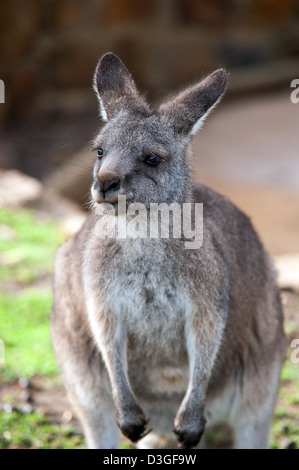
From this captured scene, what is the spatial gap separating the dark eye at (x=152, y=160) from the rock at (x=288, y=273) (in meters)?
2.62

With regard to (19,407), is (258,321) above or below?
above

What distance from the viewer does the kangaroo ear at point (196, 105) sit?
3.28 meters

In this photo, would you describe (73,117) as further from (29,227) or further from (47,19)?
(29,227)

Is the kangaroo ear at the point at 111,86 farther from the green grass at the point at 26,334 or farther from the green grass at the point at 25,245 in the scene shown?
the green grass at the point at 25,245

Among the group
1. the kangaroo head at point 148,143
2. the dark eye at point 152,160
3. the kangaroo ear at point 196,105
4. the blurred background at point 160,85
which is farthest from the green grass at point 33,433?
the blurred background at point 160,85

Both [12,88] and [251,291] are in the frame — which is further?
[12,88]

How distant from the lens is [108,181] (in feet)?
9.84

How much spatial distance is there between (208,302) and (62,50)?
7519 millimetres

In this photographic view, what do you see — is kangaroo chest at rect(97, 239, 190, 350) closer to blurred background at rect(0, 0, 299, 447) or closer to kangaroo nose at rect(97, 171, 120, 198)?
kangaroo nose at rect(97, 171, 120, 198)

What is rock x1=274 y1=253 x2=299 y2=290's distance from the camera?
568cm

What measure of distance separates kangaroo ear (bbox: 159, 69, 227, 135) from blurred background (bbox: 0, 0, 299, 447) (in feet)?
13.5

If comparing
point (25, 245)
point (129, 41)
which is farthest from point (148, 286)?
point (129, 41)

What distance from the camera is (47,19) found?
9922mm
